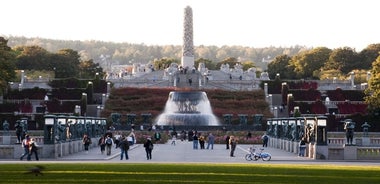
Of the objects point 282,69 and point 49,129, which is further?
point 282,69

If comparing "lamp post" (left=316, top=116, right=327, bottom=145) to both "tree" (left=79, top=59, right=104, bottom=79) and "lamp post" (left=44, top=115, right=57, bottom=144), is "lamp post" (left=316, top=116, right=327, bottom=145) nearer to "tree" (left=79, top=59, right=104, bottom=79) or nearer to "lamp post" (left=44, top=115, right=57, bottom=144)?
"lamp post" (left=44, top=115, right=57, bottom=144)

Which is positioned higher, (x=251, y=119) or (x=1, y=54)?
(x=1, y=54)

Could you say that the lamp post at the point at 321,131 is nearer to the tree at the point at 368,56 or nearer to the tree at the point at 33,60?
the tree at the point at 33,60

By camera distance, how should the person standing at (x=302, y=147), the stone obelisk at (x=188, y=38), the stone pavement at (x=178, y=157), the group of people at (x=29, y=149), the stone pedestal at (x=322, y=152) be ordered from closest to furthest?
the group of people at (x=29, y=149) → the stone pavement at (x=178, y=157) → the stone pedestal at (x=322, y=152) → the person standing at (x=302, y=147) → the stone obelisk at (x=188, y=38)

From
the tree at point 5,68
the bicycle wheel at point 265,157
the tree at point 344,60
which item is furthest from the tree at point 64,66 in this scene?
the bicycle wheel at point 265,157

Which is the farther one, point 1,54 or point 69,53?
point 69,53

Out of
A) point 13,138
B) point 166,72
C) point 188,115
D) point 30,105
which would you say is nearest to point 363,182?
point 13,138

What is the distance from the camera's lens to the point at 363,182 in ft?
85.3

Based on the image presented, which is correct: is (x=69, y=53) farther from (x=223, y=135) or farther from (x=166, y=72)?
(x=223, y=135)

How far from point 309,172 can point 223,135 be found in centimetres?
4339

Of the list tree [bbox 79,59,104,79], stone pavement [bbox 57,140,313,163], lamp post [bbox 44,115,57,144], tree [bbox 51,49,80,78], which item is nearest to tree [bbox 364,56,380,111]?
stone pavement [bbox 57,140,313,163]

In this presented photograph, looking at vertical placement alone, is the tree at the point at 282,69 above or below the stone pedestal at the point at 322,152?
above

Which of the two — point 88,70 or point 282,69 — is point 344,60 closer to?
point 282,69

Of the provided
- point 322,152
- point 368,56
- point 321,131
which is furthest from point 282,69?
point 322,152
